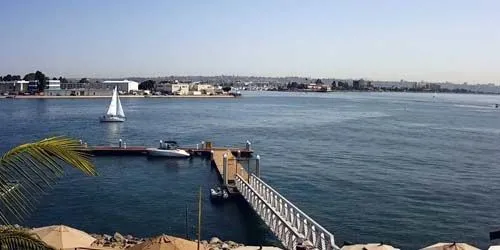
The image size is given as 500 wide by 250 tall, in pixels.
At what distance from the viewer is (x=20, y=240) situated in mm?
5684

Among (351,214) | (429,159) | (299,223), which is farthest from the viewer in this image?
(429,159)

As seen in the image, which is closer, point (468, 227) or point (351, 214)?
point (468, 227)

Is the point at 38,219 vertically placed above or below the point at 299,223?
below

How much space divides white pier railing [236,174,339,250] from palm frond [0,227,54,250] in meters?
12.7

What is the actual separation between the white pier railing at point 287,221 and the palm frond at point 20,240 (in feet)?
41.8

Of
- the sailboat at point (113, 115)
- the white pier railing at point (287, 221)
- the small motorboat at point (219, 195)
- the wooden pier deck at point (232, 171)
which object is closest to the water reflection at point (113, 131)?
the sailboat at point (113, 115)

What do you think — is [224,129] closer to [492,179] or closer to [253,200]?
[492,179]

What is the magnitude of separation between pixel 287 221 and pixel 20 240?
17260 mm

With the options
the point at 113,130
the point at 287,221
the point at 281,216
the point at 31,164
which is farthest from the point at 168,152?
the point at 31,164

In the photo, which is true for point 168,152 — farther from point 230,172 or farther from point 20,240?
point 20,240

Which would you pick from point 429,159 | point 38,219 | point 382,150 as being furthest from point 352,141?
point 38,219

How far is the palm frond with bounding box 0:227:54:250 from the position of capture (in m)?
5.60

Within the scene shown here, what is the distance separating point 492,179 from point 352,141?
24785 mm

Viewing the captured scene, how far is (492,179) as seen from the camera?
41.4m
